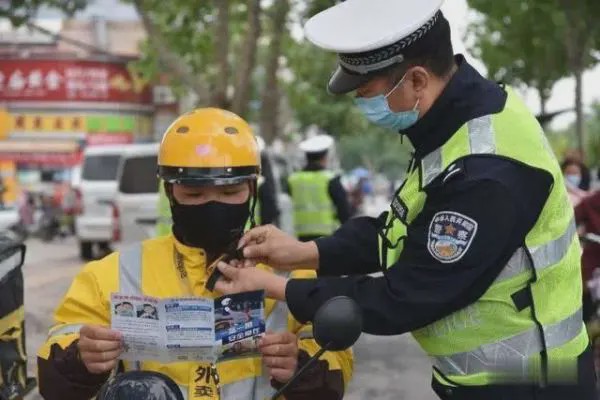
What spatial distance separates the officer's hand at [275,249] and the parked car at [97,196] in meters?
13.3

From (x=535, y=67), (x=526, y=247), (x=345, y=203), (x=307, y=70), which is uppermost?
(x=526, y=247)

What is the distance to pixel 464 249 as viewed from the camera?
2.31 m

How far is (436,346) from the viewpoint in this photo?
8.21 feet

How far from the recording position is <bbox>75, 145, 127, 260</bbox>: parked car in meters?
16.6

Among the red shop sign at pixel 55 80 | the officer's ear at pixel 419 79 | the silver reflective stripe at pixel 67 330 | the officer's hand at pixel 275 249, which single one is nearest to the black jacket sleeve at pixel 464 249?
the officer's ear at pixel 419 79

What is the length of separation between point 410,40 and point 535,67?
81.1ft

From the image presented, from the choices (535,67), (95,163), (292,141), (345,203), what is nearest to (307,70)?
(535,67)

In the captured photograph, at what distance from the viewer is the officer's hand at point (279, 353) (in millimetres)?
2613

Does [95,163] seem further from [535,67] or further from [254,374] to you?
[254,374]

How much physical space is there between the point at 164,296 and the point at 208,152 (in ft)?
1.34

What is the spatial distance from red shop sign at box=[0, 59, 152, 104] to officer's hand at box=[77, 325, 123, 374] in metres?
36.0

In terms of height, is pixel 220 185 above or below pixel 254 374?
above

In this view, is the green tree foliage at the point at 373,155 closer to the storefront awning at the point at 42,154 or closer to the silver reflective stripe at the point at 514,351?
the storefront awning at the point at 42,154

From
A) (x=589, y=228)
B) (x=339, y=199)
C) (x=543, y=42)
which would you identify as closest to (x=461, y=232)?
(x=589, y=228)
